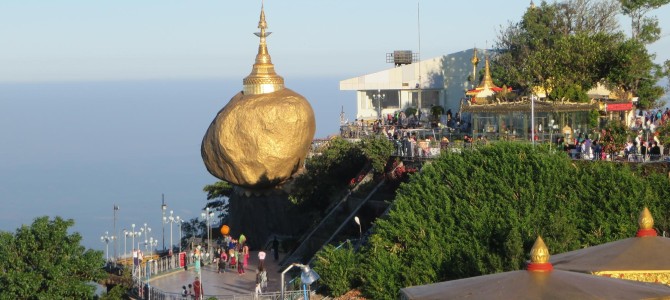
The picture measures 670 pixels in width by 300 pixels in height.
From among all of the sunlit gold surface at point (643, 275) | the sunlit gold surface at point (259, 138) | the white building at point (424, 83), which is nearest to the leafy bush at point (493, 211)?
the sunlit gold surface at point (643, 275)

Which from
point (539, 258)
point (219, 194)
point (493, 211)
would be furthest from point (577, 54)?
point (539, 258)

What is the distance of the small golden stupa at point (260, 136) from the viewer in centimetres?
3469

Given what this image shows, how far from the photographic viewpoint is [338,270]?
2519cm

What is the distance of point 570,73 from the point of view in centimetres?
3684

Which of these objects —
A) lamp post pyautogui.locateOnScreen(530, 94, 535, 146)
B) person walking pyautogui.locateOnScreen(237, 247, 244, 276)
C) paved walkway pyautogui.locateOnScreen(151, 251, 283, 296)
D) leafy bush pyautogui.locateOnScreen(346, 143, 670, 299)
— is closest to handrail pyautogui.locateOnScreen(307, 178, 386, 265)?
paved walkway pyautogui.locateOnScreen(151, 251, 283, 296)

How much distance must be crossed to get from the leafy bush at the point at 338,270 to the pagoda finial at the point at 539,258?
13.0m

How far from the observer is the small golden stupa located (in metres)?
34.7

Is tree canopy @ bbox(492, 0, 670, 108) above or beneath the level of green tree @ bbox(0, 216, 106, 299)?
above

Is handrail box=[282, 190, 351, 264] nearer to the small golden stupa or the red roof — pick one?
the small golden stupa

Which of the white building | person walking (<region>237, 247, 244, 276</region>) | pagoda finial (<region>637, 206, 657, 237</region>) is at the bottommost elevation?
person walking (<region>237, 247, 244, 276</region>)

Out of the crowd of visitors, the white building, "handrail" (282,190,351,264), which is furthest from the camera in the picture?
the white building

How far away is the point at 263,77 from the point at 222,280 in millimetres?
7925

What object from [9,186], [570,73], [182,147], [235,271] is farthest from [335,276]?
[182,147]

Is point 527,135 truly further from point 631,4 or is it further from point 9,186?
point 9,186
